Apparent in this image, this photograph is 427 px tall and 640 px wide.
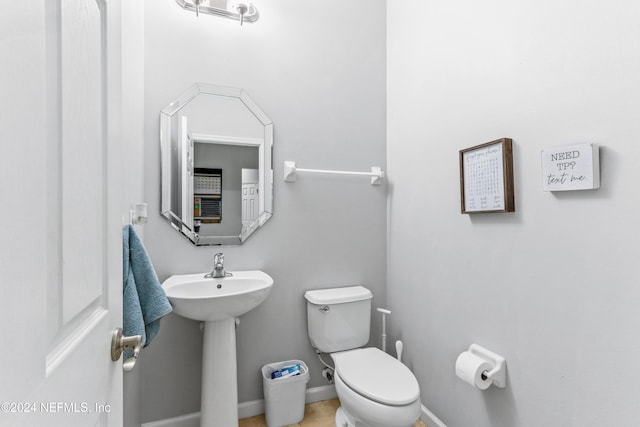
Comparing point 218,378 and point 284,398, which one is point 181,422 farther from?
point 284,398

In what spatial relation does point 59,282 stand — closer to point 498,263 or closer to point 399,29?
point 498,263

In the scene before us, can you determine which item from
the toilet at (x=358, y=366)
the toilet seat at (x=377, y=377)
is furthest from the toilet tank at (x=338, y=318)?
the toilet seat at (x=377, y=377)

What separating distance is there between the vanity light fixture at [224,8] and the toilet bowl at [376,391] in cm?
193

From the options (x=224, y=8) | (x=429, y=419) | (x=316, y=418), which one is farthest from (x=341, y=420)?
(x=224, y=8)

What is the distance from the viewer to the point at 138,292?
1.07m

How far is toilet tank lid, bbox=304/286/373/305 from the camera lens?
1740mm

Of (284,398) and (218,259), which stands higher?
(218,259)

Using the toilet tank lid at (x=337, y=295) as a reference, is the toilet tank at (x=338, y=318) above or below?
below

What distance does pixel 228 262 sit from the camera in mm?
1726

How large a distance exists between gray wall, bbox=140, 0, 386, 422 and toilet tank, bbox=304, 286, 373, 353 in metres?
0.10

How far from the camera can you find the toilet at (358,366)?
1250 mm

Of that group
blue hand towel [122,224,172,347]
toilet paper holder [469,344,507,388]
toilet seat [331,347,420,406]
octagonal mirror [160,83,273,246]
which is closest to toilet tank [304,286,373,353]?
toilet seat [331,347,420,406]

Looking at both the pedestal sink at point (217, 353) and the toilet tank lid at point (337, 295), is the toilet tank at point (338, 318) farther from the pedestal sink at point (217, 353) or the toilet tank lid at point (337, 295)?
the pedestal sink at point (217, 353)

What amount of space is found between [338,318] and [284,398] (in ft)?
1.69
